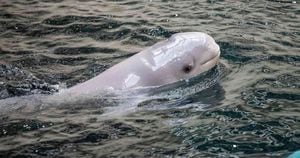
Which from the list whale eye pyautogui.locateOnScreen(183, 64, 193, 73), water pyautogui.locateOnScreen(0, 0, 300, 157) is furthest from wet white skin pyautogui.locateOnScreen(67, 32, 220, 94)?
water pyautogui.locateOnScreen(0, 0, 300, 157)

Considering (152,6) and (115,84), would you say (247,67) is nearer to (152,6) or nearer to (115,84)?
(115,84)

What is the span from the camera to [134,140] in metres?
5.66

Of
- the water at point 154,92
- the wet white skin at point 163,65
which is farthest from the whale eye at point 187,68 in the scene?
the water at point 154,92

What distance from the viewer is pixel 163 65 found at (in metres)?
7.21

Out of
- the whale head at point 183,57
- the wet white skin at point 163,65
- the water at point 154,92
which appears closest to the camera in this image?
the water at point 154,92

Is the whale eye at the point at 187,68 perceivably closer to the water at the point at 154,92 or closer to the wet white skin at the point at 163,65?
the wet white skin at the point at 163,65

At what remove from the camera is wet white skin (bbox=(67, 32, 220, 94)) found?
7039mm

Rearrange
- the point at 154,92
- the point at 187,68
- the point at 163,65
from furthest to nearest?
the point at 187,68 < the point at 163,65 < the point at 154,92

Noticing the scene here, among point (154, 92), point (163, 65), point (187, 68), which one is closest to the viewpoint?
point (154, 92)

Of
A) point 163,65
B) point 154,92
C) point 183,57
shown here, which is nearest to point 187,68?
point 183,57

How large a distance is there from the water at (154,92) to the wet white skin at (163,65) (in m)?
0.24

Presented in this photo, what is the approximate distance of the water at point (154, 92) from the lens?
555cm

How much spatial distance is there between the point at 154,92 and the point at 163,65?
0.46 meters

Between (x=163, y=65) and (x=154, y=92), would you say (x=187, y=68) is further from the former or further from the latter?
(x=154, y=92)
